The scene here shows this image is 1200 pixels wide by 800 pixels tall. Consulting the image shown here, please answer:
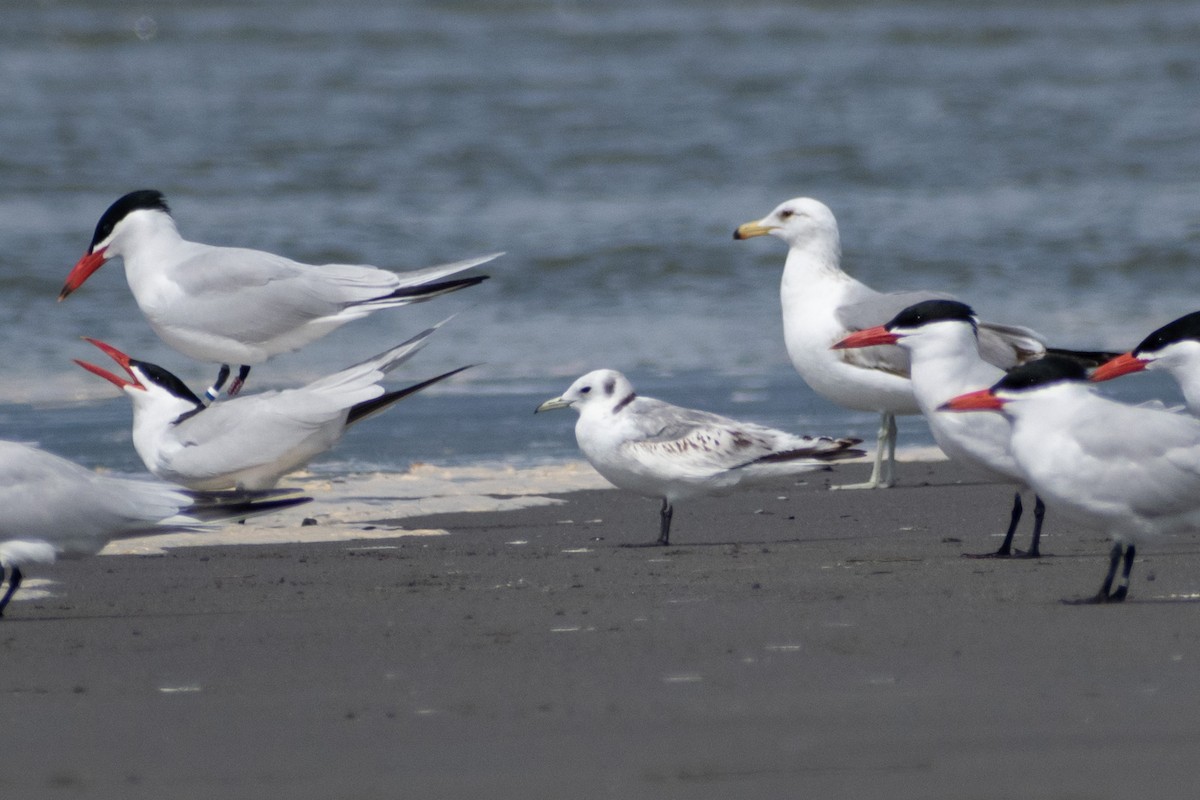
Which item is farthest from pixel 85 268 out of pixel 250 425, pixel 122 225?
pixel 250 425

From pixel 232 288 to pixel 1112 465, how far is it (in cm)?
461

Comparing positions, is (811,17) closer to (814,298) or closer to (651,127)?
(651,127)

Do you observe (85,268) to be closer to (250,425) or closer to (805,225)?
(250,425)

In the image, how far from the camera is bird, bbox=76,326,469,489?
6934mm

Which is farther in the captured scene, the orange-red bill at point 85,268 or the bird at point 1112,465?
the orange-red bill at point 85,268

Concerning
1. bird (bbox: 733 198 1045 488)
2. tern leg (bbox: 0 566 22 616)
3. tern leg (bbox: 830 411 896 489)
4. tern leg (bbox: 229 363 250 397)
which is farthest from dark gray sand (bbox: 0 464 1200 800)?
tern leg (bbox: 229 363 250 397)

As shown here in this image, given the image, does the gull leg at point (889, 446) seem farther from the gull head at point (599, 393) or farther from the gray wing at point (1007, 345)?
the gull head at point (599, 393)

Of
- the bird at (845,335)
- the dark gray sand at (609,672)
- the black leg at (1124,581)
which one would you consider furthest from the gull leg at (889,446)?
the black leg at (1124,581)

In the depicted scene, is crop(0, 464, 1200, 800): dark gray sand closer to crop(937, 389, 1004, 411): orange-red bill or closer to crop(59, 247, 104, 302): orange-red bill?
crop(937, 389, 1004, 411): orange-red bill

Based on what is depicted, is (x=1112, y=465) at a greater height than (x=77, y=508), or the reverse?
(x=1112, y=465)

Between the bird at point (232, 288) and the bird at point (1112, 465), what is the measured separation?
12.0 feet

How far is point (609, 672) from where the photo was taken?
13.3ft

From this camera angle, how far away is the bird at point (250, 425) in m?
6.93

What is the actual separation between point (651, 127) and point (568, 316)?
362 inches
